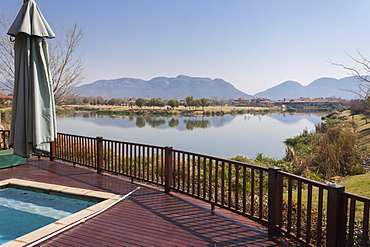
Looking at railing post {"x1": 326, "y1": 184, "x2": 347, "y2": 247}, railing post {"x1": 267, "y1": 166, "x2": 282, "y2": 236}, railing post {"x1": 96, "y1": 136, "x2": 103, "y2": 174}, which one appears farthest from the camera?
railing post {"x1": 96, "y1": 136, "x2": 103, "y2": 174}

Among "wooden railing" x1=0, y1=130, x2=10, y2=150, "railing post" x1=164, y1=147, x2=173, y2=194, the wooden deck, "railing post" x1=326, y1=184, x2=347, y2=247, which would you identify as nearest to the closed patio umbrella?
the wooden deck

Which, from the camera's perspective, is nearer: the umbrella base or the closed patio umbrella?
the closed patio umbrella

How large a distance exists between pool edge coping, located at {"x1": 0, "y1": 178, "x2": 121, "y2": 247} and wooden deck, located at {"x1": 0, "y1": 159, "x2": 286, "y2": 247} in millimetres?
142

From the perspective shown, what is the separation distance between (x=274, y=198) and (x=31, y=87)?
10.6 ft

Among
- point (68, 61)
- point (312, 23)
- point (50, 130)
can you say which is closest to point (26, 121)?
point (50, 130)

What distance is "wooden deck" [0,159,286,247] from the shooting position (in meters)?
3.02

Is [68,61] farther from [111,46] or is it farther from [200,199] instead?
[111,46]

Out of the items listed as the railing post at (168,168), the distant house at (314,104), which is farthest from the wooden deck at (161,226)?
the distant house at (314,104)

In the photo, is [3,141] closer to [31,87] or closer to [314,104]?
[31,87]

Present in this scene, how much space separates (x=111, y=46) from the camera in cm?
3509

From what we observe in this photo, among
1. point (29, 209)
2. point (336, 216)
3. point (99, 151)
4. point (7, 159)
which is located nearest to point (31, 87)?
point (29, 209)

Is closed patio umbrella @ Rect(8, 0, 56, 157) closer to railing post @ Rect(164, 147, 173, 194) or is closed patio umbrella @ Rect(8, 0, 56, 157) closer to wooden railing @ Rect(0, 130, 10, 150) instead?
railing post @ Rect(164, 147, 173, 194)

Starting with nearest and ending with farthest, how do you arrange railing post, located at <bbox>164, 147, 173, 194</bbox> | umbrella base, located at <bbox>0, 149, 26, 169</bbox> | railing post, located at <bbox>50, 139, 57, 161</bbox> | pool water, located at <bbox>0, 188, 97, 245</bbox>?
1. pool water, located at <bbox>0, 188, 97, 245</bbox>
2. railing post, located at <bbox>164, 147, 173, 194</bbox>
3. umbrella base, located at <bbox>0, 149, 26, 169</bbox>
4. railing post, located at <bbox>50, 139, 57, 161</bbox>

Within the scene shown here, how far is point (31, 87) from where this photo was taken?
330 cm
